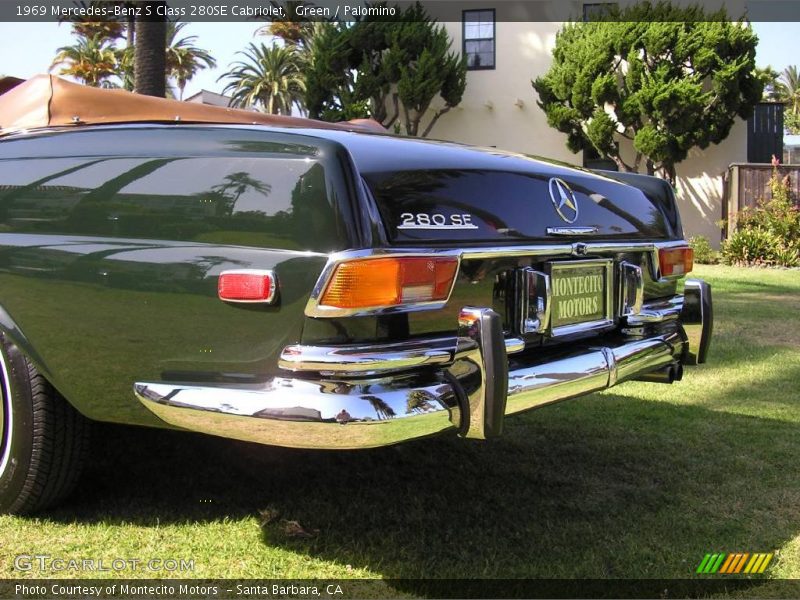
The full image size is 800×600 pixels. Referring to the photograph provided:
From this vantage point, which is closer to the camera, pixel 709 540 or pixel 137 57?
pixel 709 540

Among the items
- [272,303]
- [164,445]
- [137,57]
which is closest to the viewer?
[272,303]

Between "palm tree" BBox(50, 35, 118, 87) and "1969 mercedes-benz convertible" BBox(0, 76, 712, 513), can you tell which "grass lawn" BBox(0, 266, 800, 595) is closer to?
"1969 mercedes-benz convertible" BBox(0, 76, 712, 513)

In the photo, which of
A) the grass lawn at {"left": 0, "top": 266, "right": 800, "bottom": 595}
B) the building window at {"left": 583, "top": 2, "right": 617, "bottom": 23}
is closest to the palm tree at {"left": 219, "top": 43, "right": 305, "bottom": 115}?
the building window at {"left": 583, "top": 2, "right": 617, "bottom": 23}

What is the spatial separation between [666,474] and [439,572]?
1.41 metres

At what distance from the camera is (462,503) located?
317cm

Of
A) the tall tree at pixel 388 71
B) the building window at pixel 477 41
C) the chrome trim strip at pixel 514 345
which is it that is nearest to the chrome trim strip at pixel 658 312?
the chrome trim strip at pixel 514 345

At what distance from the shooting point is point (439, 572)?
103 inches

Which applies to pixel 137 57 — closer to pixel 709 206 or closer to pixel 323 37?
pixel 323 37

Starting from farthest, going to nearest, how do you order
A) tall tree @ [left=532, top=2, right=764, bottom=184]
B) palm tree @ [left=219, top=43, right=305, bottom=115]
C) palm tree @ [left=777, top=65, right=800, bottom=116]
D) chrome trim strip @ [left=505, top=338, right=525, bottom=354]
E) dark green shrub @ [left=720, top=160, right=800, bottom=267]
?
1. palm tree @ [left=777, top=65, right=800, bottom=116]
2. palm tree @ [left=219, top=43, right=305, bottom=115]
3. tall tree @ [left=532, top=2, right=764, bottom=184]
4. dark green shrub @ [left=720, top=160, right=800, bottom=267]
5. chrome trim strip @ [left=505, top=338, right=525, bottom=354]

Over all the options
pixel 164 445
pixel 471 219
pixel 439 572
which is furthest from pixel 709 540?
pixel 164 445

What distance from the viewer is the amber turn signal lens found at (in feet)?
7.26

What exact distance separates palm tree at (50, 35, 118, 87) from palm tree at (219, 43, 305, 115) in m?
6.53

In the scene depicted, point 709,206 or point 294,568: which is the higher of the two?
point 709,206

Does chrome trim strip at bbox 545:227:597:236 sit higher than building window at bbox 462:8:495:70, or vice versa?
building window at bbox 462:8:495:70
